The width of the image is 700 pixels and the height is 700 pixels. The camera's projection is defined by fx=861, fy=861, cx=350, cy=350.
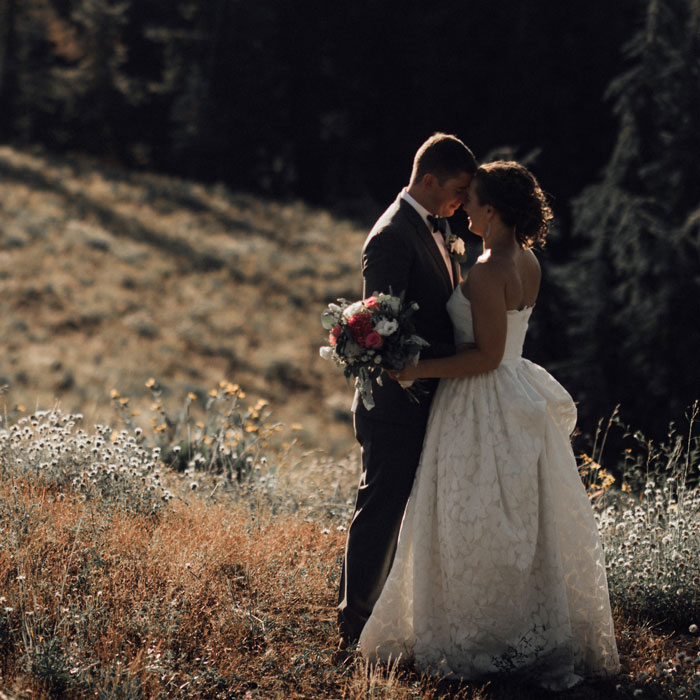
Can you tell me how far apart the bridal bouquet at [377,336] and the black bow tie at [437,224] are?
562 millimetres

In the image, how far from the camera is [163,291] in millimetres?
21328

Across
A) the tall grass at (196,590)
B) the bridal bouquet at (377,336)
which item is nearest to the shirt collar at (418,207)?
the bridal bouquet at (377,336)

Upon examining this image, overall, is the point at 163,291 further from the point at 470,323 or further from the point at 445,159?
the point at 470,323

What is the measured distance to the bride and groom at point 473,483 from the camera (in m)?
3.84

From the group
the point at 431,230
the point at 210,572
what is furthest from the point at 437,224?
the point at 210,572

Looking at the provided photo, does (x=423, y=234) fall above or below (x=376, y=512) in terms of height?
above

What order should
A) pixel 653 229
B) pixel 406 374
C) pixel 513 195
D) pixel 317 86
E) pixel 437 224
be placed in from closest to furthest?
pixel 406 374 < pixel 513 195 < pixel 437 224 < pixel 653 229 < pixel 317 86

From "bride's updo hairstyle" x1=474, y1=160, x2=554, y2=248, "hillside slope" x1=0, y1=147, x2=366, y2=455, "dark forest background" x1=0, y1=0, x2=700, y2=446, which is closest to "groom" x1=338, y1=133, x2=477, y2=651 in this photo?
"bride's updo hairstyle" x1=474, y1=160, x2=554, y2=248

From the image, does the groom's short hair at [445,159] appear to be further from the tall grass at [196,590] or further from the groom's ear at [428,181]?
the tall grass at [196,590]

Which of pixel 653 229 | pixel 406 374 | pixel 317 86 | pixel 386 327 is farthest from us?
pixel 317 86

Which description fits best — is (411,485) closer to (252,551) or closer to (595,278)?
(252,551)

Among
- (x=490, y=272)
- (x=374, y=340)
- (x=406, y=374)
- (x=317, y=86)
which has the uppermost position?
(x=317, y=86)

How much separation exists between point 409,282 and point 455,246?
453 mm

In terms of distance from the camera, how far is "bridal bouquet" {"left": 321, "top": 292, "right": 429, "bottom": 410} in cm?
363
